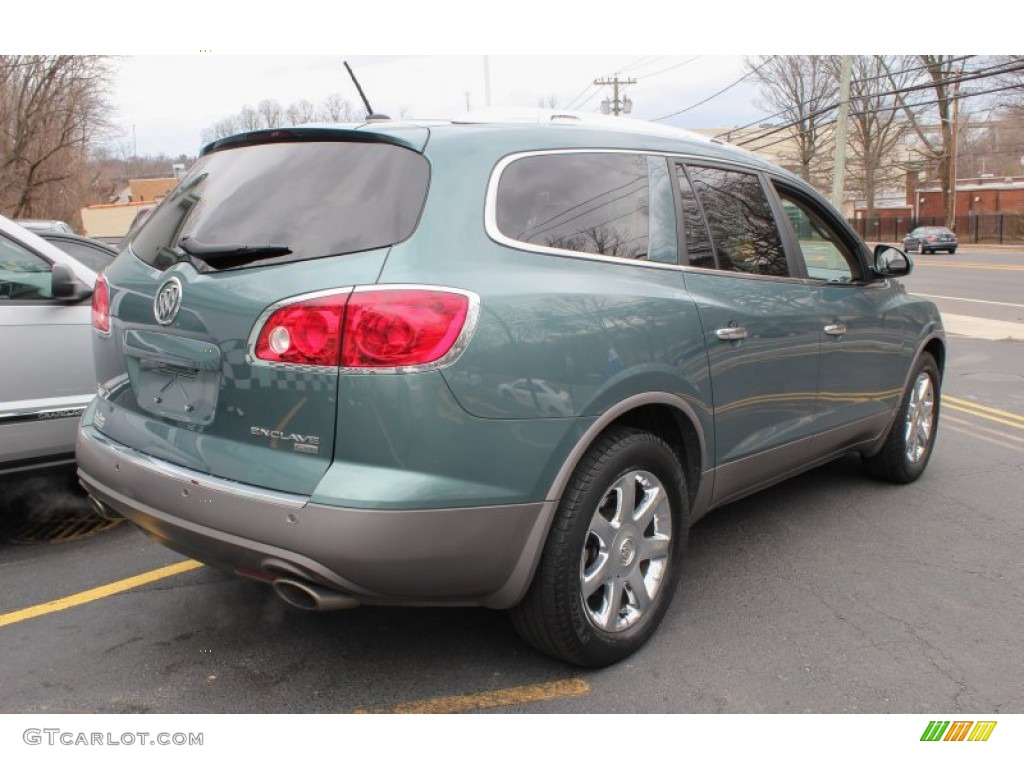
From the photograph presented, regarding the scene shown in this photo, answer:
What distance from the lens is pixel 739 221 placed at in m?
3.62

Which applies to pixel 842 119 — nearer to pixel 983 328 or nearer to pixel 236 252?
pixel 983 328

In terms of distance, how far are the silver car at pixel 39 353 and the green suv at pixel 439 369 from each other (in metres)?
1.08

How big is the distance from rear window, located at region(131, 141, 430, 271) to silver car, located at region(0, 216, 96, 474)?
1.45 metres

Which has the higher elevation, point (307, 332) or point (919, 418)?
point (307, 332)

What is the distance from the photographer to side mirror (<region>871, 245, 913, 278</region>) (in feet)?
14.8

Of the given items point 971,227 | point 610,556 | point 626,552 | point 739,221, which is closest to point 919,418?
point 739,221

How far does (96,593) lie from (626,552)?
2.27 metres

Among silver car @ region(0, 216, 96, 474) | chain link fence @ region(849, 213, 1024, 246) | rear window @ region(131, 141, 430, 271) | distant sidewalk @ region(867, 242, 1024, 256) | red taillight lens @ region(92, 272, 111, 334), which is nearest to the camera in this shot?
rear window @ region(131, 141, 430, 271)

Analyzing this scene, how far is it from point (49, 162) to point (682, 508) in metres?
37.5

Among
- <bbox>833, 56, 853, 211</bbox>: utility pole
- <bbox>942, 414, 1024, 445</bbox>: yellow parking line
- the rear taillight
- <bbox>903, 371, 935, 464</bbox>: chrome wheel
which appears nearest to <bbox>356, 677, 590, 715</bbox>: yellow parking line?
the rear taillight

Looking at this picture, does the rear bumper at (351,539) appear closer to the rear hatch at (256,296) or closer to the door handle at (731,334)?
the rear hatch at (256,296)

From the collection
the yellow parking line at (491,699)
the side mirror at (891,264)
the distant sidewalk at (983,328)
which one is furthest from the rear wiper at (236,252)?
the distant sidewalk at (983,328)

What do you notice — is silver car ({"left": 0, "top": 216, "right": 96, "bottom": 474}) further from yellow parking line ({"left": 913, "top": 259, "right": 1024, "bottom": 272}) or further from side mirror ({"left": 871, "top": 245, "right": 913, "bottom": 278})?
yellow parking line ({"left": 913, "top": 259, "right": 1024, "bottom": 272})

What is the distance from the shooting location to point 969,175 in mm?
76500
